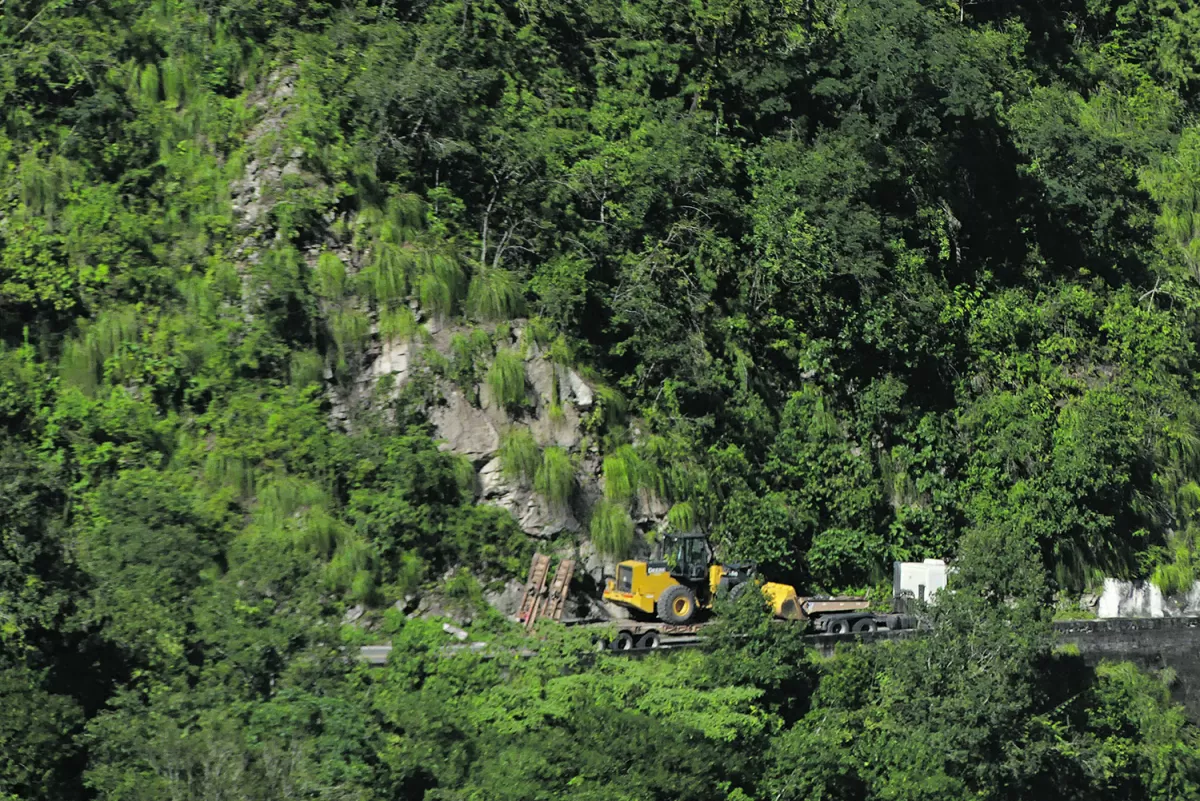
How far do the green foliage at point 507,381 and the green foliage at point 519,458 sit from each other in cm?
77

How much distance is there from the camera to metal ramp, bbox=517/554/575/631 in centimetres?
2884

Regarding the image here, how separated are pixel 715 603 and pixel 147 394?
11676mm

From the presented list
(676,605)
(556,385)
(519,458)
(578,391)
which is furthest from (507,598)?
(578,391)

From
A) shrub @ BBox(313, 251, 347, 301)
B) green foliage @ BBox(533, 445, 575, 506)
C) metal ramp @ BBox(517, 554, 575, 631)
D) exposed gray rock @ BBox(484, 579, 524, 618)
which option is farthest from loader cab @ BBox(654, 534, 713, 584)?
shrub @ BBox(313, 251, 347, 301)

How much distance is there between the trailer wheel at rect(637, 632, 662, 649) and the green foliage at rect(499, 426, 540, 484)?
408cm

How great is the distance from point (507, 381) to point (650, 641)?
6166 mm

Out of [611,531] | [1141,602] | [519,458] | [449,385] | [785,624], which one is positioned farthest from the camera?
[1141,602]

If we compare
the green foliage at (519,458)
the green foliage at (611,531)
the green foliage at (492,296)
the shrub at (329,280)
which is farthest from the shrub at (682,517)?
the shrub at (329,280)

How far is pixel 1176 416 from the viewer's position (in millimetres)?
39031

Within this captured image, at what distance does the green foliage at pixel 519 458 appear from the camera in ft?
99.9

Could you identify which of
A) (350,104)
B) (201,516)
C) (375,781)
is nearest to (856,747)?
(375,781)

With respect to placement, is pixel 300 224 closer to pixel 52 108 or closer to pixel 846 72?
pixel 52 108

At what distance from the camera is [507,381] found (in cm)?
3097

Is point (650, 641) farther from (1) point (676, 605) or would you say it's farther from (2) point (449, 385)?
(2) point (449, 385)
